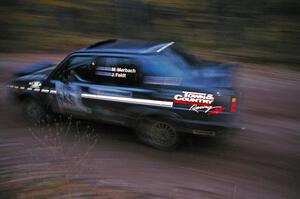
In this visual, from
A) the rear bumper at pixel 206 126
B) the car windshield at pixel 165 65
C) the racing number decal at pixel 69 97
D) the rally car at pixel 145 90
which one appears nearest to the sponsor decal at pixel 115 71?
the rally car at pixel 145 90

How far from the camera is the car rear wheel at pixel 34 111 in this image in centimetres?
767

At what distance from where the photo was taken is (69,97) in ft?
23.2

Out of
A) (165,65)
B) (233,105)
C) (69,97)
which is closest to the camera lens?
(233,105)

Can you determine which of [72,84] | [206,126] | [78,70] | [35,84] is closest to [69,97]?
[72,84]

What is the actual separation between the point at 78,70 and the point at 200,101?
2.36m

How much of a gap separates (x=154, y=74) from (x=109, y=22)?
10.5 metres

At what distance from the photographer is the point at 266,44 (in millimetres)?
13117

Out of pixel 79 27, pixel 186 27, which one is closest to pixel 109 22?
pixel 79 27

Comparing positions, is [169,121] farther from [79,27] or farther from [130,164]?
[79,27]

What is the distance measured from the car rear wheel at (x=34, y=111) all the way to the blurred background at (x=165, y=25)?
7.37 m

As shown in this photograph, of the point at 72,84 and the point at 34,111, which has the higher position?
the point at 72,84

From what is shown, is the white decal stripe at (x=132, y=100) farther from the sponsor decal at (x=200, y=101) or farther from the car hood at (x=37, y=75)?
the car hood at (x=37, y=75)

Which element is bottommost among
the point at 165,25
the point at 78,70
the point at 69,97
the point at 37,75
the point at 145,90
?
the point at 69,97

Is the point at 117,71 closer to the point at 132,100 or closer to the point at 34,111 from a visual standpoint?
the point at 132,100
